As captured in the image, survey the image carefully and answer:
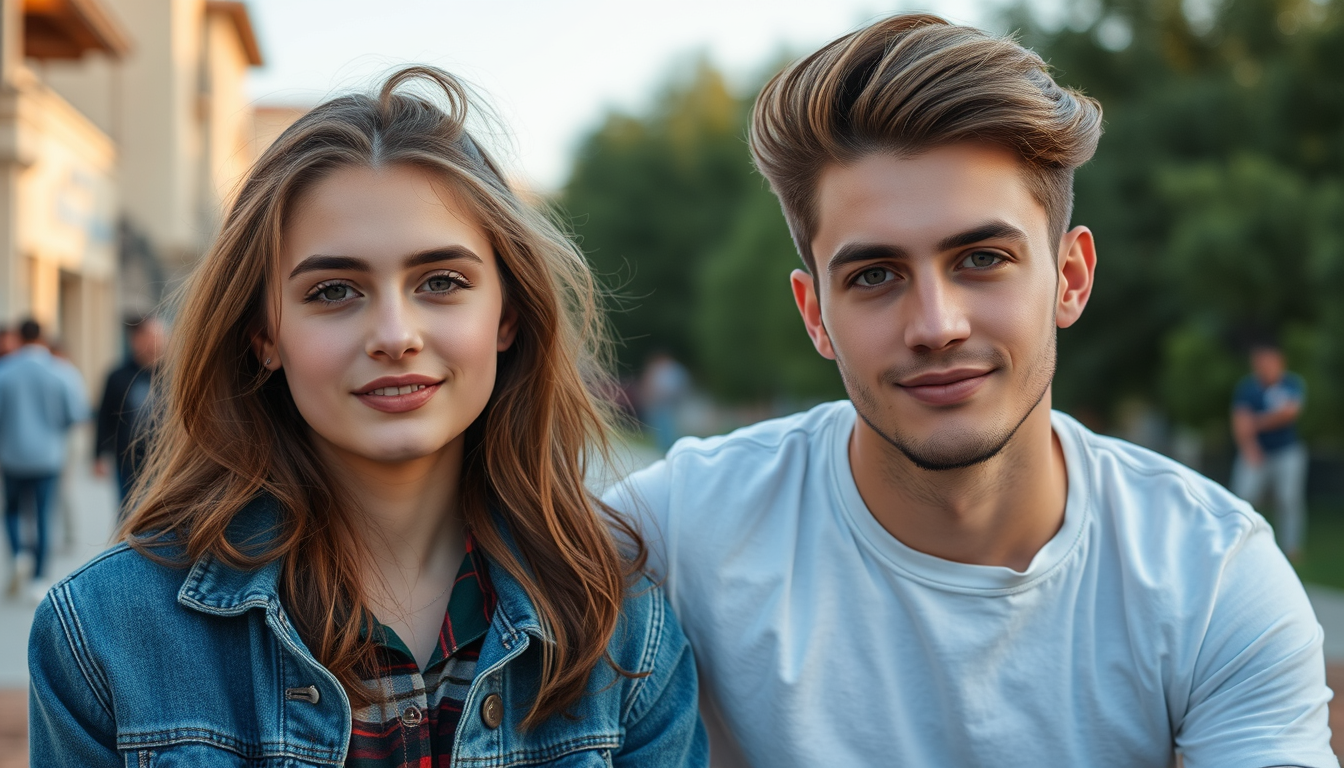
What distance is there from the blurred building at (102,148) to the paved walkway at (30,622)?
321 centimetres

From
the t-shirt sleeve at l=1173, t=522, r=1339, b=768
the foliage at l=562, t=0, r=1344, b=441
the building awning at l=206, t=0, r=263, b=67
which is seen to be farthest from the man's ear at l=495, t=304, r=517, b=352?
the building awning at l=206, t=0, r=263, b=67

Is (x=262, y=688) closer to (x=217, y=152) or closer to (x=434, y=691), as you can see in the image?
(x=434, y=691)

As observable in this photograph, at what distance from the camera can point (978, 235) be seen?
2.58 m

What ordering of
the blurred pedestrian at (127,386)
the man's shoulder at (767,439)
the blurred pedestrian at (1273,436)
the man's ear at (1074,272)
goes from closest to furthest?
the man's ear at (1074,272) < the man's shoulder at (767,439) < the blurred pedestrian at (127,386) < the blurred pedestrian at (1273,436)

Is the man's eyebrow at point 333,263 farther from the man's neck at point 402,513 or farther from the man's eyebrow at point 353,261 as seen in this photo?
the man's neck at point 402,513

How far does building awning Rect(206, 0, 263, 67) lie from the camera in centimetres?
3114

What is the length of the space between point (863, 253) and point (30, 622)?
17.7 ft

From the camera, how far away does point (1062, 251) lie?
9.39 ft

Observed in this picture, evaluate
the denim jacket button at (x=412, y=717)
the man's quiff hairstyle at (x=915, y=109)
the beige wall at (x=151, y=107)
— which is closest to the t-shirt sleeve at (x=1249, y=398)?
the man's quiff hairstyle at (x=915, y=109)

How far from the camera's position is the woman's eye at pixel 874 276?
8.72ft

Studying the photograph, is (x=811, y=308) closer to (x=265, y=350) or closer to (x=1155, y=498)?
(x=1155, y=498)

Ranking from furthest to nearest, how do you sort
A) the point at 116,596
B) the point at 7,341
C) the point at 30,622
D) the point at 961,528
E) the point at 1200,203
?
the point at 1200,203, the point at 7,341, the point at 30,622, the point at 961,528, the point at 116,596

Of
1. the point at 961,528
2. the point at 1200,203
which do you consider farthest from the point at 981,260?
the point at 1200,203

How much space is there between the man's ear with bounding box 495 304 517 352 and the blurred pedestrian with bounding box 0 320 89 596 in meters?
7.08
